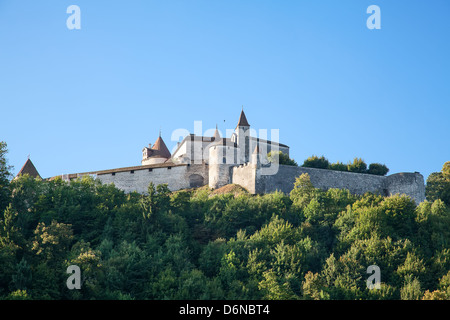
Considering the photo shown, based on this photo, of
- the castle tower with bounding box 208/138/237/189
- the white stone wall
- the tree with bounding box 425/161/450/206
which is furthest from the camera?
the tree with bounding box 425/161/450/206

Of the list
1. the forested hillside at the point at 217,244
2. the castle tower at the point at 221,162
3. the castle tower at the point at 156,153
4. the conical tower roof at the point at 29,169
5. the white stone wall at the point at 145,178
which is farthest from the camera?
the castle tower at the point at 156,153

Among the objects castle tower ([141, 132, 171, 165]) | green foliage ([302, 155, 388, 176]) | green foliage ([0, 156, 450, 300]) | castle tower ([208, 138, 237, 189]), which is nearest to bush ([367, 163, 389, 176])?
green foliage ([302, 155, 388, 176])

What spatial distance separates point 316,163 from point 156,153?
1849 cm

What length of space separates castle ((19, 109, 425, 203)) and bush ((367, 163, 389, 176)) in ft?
8.10

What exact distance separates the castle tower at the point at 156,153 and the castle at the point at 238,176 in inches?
304

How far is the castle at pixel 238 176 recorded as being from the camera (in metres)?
54.7

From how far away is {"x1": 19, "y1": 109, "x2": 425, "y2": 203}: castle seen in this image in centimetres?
5466

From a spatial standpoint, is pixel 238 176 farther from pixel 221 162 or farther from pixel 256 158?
pixel 256 158

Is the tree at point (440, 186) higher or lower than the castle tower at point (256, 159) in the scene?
lower

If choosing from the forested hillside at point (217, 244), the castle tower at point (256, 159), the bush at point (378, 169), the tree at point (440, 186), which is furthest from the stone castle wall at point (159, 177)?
the tree at point (440, 186)

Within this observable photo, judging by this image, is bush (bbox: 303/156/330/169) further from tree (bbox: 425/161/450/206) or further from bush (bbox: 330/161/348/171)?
tree (bbox: 425/161/450/206)

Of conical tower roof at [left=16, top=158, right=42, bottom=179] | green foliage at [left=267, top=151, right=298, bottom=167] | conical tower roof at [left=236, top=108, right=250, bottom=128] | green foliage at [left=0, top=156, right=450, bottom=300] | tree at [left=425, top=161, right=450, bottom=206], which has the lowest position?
green foliage at [left=0, top=156, right=450, bottom=300]

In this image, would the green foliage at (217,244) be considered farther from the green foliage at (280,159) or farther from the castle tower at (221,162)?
the green foliage at (280,159)
